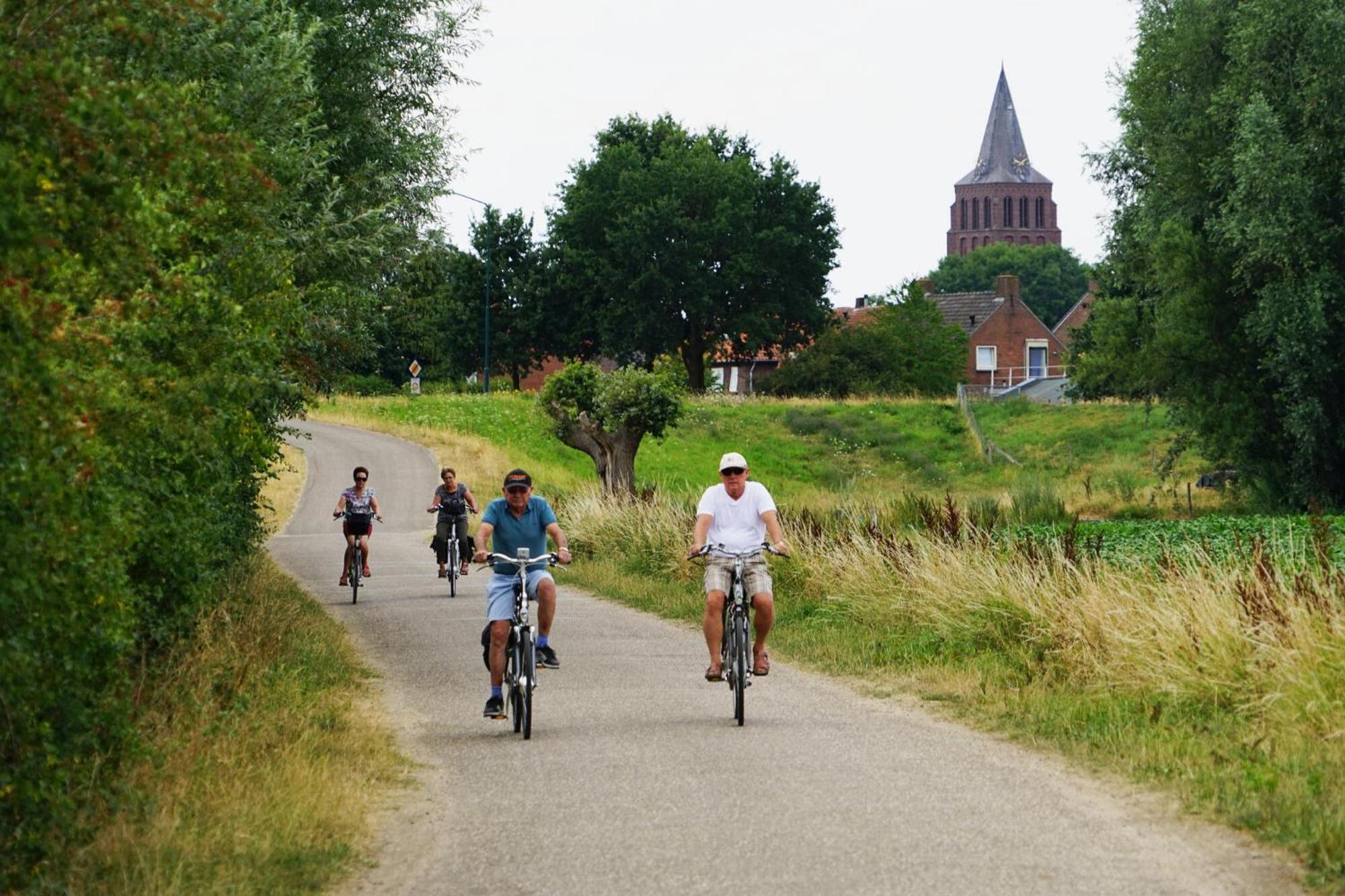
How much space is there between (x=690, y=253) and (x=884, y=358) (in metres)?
12.5

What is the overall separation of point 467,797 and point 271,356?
4.68 metres

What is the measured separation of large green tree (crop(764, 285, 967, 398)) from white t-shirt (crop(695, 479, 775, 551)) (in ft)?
209

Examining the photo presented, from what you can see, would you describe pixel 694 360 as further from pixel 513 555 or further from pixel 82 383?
pixel 82 383

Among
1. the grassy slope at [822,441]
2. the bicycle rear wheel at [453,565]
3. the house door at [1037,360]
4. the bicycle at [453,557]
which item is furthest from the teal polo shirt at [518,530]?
the house door at [1037,360]

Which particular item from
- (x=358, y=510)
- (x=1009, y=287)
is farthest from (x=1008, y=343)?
(x=358, y=510)

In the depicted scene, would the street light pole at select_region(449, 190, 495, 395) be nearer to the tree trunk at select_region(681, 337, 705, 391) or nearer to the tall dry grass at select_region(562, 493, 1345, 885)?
the tree trunk at select_region(681, 337, 705, 391)

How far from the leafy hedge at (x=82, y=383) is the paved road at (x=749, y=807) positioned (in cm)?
144

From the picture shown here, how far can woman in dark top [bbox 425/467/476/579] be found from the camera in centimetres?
2339

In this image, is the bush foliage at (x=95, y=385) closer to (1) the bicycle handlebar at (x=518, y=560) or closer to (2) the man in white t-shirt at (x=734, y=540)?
(1) the bicycle handlebar at (x=518, y=560)

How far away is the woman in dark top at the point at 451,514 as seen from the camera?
76.7ft

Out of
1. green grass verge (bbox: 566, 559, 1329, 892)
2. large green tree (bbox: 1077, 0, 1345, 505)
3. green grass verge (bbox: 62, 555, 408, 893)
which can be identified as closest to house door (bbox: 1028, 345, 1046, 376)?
large green tree (bbox: 1077, 0, 1345, 505)

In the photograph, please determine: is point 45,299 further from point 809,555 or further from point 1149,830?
point 809,555

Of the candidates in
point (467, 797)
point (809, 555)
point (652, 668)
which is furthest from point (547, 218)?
point (467, 797)

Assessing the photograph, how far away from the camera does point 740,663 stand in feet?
37.2
